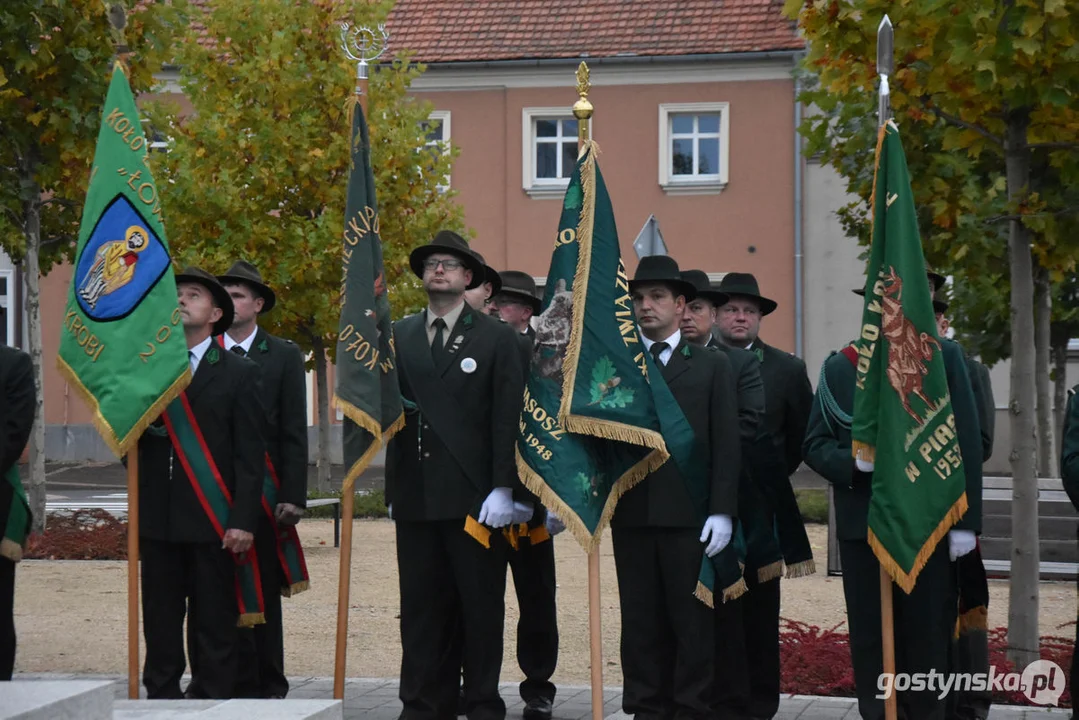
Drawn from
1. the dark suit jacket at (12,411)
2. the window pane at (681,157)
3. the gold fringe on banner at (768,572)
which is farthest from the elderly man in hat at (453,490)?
the window pane at (681,157)

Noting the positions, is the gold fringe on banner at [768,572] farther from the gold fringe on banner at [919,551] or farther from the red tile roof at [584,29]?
the red tile roof at [584,29]

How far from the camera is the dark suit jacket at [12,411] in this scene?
298 inches

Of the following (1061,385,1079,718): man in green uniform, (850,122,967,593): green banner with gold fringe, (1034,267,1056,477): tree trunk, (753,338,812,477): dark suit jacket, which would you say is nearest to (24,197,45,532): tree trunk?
(753,338,812,477): dark suit jacket

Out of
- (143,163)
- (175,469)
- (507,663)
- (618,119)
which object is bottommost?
(507,663)

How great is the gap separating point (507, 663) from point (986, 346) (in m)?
13.9

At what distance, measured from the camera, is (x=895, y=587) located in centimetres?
714

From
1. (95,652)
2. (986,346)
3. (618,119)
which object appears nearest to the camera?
(95,652)

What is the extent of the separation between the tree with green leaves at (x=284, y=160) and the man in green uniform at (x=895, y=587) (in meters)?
14.4

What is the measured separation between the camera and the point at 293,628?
37.4ft

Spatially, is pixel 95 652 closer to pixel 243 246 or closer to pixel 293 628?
pixel 293 628

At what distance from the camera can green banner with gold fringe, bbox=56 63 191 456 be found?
24.3 feet

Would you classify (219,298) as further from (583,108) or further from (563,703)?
(563,703)

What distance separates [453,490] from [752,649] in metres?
1.91

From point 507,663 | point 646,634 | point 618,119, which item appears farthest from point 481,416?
point 618,119
